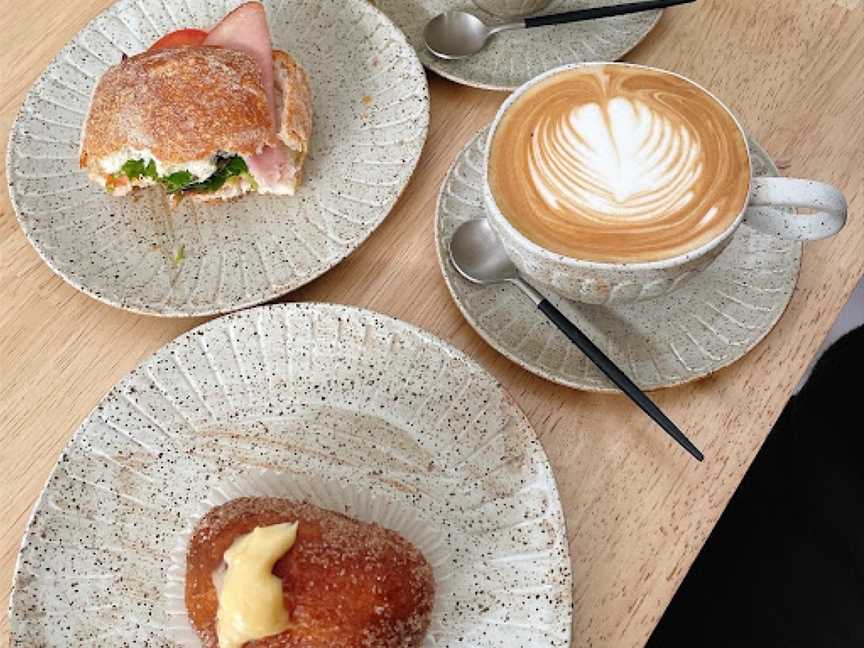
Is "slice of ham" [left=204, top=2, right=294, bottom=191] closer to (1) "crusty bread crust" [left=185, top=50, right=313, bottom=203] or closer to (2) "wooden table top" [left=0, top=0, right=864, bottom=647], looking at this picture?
(1) "crusty bread crust" [left=185, top=50, right=313, bottom=203]

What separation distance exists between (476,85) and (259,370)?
1.38ft

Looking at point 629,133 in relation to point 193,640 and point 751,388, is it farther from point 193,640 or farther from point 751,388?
point 193,640

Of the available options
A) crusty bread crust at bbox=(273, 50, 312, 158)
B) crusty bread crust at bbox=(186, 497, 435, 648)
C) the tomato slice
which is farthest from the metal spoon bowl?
crusty bread crust at bbox=(186, 497, 435, 648)

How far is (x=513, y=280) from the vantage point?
85 centimetres

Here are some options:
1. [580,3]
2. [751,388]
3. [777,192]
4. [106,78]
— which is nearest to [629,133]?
[777,192]

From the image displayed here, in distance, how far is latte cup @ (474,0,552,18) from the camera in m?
1.05

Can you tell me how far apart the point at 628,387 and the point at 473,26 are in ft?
1.64

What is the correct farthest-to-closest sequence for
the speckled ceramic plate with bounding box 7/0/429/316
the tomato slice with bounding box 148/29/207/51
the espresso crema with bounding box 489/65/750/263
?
1. the tomato slice with bounding box 148/29/207/51
2. the speckled ceramic plate with bounding box 7/0/429/316
3. the espresso crema with bounding box 489/65/750/263

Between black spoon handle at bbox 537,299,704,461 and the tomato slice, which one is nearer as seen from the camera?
black spoon handle at bbox 537,299,704,461

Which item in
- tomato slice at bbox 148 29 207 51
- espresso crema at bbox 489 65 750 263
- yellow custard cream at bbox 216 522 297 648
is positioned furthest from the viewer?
tomato slice at bbox 148 29 207 51

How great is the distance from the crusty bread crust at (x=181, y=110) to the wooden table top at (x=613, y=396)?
162 millimetres

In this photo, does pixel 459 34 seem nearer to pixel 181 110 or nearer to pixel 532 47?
pixel 532 47

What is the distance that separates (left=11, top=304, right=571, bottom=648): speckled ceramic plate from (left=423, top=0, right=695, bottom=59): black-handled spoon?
1.29 ft

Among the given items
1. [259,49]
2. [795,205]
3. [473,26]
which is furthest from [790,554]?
[259,49]
